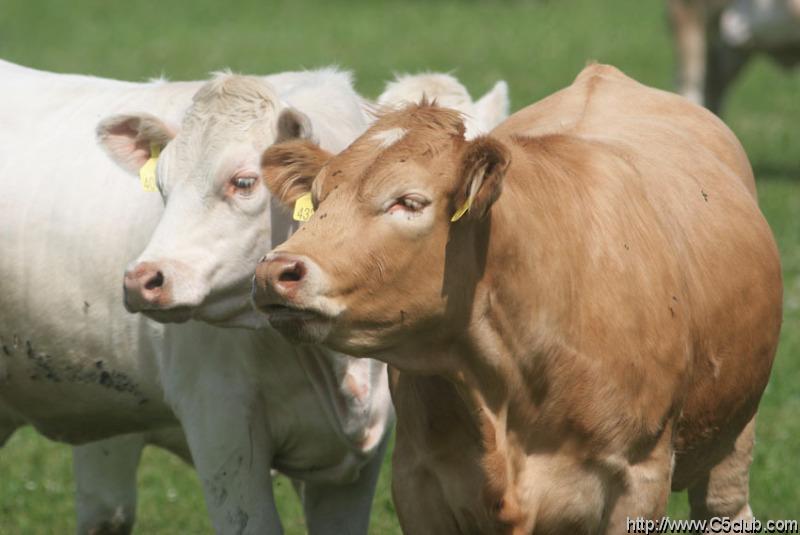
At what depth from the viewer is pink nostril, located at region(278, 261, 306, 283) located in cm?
423

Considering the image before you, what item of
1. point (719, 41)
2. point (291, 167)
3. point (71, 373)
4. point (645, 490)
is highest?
point (291, 167)

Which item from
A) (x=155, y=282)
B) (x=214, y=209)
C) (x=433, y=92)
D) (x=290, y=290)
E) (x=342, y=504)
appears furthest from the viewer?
(x=433, y=92)

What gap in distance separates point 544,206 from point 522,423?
65cm

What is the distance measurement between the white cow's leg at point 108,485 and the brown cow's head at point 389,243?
2921 millimetres

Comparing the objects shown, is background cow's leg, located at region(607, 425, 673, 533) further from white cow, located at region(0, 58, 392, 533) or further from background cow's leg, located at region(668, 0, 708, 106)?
background cow's leg, located at region(668, 0, 708, 106)

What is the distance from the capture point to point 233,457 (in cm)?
561

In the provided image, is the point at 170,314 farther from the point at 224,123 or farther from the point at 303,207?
the point at 224,123

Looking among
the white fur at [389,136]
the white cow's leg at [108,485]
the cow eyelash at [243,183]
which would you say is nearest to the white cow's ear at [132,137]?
the cow eyelash at [243,183]

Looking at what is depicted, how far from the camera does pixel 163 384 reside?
229 inches

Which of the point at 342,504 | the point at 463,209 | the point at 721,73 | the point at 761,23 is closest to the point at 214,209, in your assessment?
the point at 463,209

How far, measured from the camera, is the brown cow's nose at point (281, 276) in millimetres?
4223

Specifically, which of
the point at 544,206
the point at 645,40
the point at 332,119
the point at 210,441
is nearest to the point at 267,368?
the point at 210,441

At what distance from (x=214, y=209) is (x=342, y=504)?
139 centimetres

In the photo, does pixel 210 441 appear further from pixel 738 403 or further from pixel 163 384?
pixel 738 403
